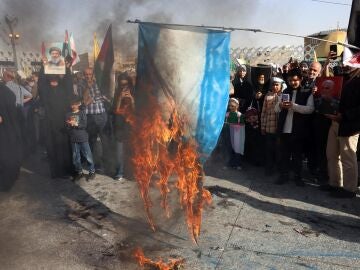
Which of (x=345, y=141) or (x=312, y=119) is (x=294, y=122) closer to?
(x=312, y=119)

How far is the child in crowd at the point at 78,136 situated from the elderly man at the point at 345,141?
12.7 ft

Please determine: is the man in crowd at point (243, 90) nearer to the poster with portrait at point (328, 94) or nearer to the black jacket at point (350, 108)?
the poster with portrait at point (328, 94)

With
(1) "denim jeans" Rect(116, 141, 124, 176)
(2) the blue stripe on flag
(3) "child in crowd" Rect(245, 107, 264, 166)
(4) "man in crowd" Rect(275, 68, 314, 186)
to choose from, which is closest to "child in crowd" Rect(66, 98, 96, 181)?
(1) "denim jeans" Rect(116, 141, 124, 176)

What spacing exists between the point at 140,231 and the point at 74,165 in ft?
8.88

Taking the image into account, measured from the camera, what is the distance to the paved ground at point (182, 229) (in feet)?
11.8

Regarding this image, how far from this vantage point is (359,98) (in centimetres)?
500

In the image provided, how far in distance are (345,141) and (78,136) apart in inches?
166

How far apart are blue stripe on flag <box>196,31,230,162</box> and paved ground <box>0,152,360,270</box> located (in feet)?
3.58

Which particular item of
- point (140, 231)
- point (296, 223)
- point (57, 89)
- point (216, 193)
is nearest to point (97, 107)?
point (57, 89)

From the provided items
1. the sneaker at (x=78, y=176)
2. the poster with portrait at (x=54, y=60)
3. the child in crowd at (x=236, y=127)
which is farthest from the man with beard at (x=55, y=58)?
the child in crowd at (x=236, y=127)

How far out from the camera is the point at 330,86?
5.23 metres

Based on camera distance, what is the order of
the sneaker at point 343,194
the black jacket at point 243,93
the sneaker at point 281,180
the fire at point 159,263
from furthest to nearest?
the black jacket at point 243,93 → the sneaker at point 281,180 → the sneaker at point 343,194 → the fire at point 159,263

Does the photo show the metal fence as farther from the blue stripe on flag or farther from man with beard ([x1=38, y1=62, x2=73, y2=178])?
the blue stripe on flag

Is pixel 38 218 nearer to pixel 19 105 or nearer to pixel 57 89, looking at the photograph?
pixel 57 89
